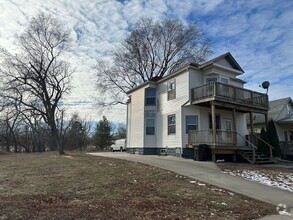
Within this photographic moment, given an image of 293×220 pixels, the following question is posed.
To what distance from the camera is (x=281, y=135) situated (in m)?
29.4

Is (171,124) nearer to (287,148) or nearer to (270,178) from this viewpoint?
(270,178)

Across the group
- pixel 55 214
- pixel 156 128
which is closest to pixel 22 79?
pixel 156 128

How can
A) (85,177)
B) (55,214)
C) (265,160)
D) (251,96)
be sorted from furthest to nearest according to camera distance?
(251,96)
(265,160)
(85,177)
(55,214)

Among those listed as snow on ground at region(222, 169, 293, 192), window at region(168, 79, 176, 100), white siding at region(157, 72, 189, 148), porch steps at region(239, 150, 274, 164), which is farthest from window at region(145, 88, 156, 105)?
snow on ground at region(222, 169, 293, 192)

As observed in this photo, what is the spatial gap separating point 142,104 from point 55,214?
18491 millimetres

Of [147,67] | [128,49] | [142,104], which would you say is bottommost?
[142,104]

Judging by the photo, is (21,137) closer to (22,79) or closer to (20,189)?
(22,79)

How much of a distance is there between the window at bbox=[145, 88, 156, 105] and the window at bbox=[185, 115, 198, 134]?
14.1 feet

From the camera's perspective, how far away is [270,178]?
1212 centimetres

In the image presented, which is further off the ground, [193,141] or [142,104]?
[142,104]

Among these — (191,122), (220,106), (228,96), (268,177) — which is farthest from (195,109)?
(268,177)

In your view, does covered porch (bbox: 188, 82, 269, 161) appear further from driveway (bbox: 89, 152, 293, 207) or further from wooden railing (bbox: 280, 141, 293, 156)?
wooden railing (bbox: 280, 141, 293, 156)

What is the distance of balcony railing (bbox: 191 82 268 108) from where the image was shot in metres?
18.2

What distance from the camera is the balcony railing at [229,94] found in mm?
18250
